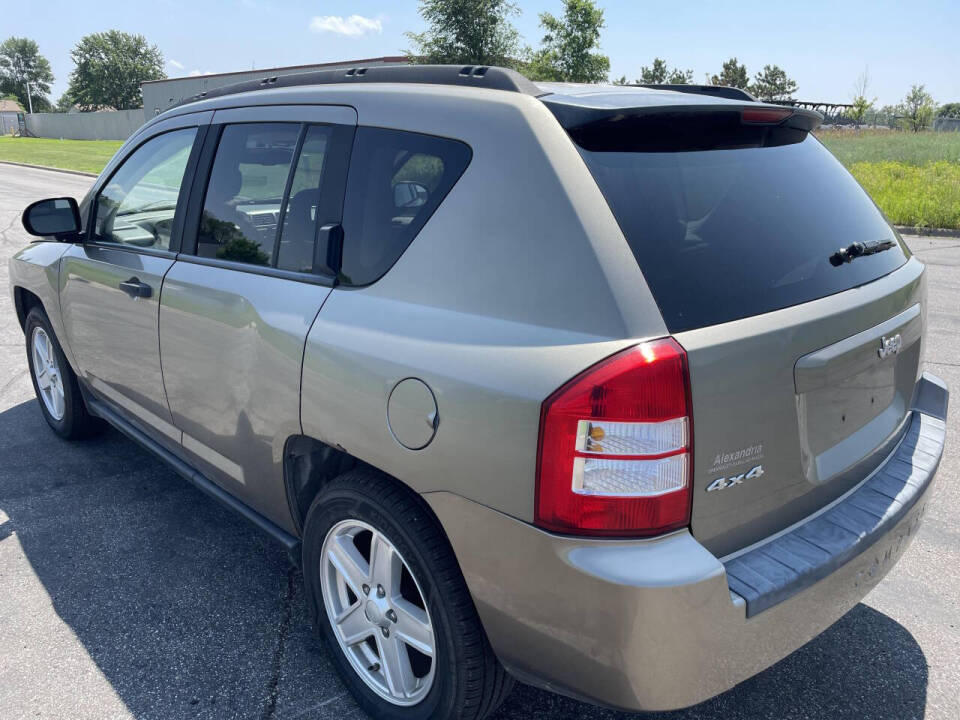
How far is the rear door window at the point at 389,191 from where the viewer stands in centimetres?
213

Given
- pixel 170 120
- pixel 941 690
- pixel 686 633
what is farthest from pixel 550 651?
pixel 170 120

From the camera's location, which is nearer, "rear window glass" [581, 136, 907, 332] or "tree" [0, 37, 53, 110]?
"rear window glass" [581, 136, 907, 332]

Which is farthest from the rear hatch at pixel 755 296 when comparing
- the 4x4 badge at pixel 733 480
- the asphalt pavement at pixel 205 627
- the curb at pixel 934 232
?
the curb at pixel 934 232

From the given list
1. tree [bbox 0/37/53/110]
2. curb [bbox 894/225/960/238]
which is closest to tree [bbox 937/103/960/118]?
curb [bbox 894/225/960/238]

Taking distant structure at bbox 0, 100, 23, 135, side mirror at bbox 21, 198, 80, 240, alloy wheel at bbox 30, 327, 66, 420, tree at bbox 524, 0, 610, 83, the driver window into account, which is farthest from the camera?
distant structure at bbox 0, 100, 23, 135

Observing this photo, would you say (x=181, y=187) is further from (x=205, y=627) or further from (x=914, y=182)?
(x=914, y=182)

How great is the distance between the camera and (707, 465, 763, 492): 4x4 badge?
5.84ft

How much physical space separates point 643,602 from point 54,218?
341 cm

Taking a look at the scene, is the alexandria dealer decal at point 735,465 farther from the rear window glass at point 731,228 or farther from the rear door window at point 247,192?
the rear door window at point 247,192

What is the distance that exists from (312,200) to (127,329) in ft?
4.54

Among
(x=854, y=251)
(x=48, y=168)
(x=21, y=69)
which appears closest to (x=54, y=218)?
(x=854, y=251)

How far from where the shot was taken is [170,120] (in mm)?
3410

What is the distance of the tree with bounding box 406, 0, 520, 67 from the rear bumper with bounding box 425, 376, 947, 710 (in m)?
37.9

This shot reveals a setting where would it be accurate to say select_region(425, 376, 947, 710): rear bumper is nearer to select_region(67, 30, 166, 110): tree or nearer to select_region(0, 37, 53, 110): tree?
select_region(67, 30, 166, 110): tree
